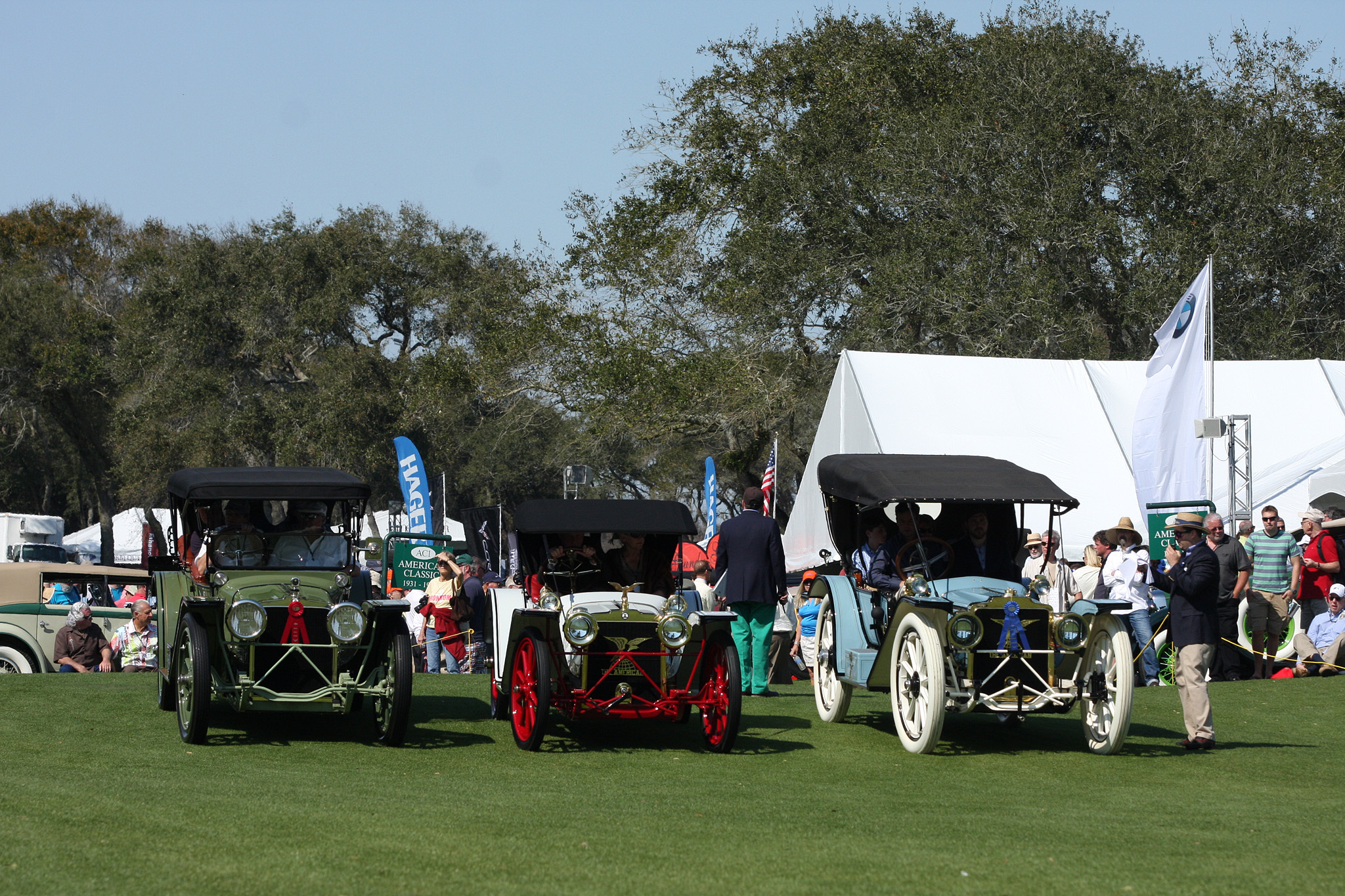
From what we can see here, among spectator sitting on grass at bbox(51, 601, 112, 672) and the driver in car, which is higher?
the driver in car

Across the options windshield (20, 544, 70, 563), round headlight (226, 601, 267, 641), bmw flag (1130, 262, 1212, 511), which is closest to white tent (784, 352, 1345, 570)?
bmw flag (1130, 262, 1212, 511)

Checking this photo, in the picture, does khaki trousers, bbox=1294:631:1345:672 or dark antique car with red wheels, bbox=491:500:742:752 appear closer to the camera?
dark antique car with red wheels, bbox=491:500:742:752

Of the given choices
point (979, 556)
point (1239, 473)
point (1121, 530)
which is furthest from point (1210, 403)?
point (979, 556)

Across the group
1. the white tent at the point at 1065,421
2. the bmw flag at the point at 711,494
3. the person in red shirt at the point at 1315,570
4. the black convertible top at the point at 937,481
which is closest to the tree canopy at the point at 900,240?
the bmw flag at the point at 711,494

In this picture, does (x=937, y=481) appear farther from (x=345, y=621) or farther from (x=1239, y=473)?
(x=1239, y=473)

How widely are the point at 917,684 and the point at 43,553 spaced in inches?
1241

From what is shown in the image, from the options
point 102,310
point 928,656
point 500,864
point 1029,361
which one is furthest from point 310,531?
point 102,310

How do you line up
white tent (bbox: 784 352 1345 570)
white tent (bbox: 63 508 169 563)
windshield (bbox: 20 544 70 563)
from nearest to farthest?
white tent (bbox: 784 352 1345 570), windshield (bbox: 20 544 70 563), white tent (bbox: 63 508 169 563)

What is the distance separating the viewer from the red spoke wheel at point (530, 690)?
28.3 feet

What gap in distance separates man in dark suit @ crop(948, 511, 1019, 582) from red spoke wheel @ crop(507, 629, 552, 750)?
3.08m

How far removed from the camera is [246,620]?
877cm

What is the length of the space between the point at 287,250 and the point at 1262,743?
34206mm

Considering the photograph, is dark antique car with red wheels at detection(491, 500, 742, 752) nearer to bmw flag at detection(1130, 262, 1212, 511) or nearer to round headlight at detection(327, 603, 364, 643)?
round headlight at detection(327, 603, 364, 643)

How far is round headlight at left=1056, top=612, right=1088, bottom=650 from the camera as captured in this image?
8711 millimetres
